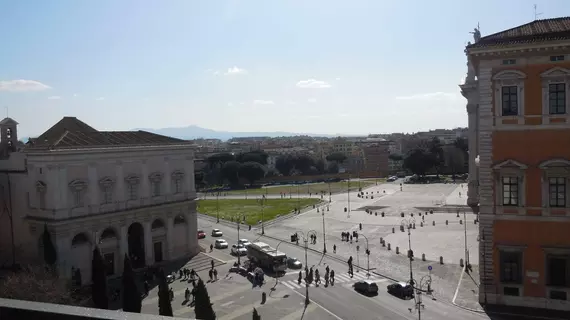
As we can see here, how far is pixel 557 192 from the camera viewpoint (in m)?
27.2

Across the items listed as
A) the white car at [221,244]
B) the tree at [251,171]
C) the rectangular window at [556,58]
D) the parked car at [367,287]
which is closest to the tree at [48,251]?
the white car at [221,244]

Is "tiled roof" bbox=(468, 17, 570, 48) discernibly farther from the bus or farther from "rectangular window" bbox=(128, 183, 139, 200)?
"rectangular window" bbox=(128, 183, 139, 200)

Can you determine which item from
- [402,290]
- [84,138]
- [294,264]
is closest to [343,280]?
[294,264]

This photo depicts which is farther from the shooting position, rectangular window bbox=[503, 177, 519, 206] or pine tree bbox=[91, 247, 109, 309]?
pine tree bbox=[91, 247, 109, 309]

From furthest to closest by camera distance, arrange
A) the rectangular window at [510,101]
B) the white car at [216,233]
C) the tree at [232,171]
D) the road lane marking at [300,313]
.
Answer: the tree at [232,171] → the white car at [216,233] → the road lane marking at [300,313] → the rectangular window at [510,101]

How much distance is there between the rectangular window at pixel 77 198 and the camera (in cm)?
3778

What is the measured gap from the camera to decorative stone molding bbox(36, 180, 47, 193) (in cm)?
3697

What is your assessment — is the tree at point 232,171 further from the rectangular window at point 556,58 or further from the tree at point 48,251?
the rectangular window at point 556,58

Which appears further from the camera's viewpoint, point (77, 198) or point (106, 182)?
point (106, 182)

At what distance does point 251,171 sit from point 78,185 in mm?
85251

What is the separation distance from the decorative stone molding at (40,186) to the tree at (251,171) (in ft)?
279

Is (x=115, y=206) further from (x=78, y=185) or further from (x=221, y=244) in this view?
(x=221, y=244)

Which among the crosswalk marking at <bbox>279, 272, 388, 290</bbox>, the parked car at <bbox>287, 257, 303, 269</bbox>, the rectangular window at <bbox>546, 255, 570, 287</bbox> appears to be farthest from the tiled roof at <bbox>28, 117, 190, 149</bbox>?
the rectangular window at <bbox>546, 255, 570, 287</bbox>

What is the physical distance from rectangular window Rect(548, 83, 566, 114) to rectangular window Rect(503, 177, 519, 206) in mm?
3948
